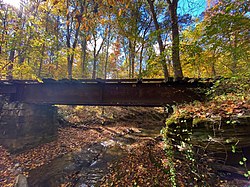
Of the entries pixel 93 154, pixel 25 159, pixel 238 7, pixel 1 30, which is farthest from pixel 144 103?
pixel 1 30

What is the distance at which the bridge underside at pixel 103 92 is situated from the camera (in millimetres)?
5836

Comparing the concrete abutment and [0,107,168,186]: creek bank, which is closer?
[0,107,168,186]: creek bank

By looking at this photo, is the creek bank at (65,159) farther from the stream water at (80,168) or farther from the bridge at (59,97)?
the bridge at (59,97)

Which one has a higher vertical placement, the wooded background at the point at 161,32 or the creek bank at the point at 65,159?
the wooded background at the point at 161,32

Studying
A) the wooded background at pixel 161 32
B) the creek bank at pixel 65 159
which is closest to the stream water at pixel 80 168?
the creek bank at pixel 65 159

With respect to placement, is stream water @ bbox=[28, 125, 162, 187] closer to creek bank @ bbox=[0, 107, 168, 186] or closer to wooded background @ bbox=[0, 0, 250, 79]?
creek bank @ bbox=[0, 107, 168, 186]

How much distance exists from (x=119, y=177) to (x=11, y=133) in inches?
224

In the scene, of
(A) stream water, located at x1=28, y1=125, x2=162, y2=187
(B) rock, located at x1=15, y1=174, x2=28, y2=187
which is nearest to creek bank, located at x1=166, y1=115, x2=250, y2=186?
(A) stream water, located at x1=28, y1=125, x2=162, y2=187

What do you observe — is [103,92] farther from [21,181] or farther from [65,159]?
[21,181]

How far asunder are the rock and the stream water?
0.34 ft

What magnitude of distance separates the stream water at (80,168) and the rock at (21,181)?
104 mm

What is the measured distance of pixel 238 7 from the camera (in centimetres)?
403

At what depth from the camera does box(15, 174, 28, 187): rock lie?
12.2 feet

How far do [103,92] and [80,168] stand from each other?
3300 mm
